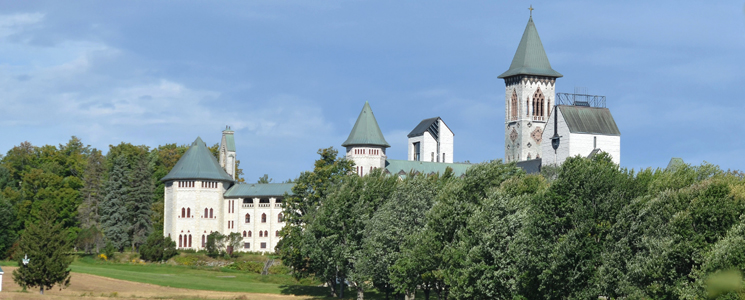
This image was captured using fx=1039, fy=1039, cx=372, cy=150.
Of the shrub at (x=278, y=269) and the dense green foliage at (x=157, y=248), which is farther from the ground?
the dense green foliage at (x=157, y=248)

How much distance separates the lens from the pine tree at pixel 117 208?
10510 centimetres

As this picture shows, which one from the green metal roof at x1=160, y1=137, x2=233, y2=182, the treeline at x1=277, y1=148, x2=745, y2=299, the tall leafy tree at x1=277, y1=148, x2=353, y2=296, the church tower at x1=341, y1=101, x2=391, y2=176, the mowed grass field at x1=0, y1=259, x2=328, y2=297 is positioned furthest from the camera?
the church tower at x1=341, y1=101, x2=391, y2=176

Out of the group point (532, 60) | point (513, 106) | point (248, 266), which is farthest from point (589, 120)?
point (248, 266)

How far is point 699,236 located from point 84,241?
76.4 meters

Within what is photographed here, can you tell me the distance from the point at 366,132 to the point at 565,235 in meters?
69.8

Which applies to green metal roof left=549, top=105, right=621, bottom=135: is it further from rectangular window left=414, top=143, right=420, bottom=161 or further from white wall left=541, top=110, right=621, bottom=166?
rectangular window left=414, top=143, right=420, bottom=161

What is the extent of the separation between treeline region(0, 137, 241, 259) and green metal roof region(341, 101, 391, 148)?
22.3 m

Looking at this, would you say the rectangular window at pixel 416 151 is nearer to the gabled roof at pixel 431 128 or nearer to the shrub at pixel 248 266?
the gabled roof at pixel 431 128

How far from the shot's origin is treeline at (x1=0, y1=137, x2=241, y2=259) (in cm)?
10500

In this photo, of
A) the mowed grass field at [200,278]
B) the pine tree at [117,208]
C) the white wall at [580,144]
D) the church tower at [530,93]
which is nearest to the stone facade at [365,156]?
the white wall at [580,144]

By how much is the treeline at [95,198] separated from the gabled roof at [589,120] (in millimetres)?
44357

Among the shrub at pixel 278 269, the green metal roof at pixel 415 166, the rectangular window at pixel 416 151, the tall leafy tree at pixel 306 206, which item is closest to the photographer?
the tall leafy tree at pixel 306 206

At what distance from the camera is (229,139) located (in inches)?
4756

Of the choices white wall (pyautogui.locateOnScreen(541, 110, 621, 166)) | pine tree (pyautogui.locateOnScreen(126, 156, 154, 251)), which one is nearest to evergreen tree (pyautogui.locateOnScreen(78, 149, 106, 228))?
pine tree (pyautogui.locateOnScreen(126, 156, 154, 251))
